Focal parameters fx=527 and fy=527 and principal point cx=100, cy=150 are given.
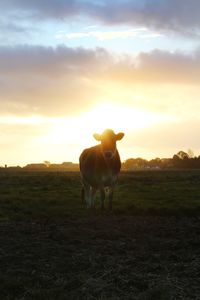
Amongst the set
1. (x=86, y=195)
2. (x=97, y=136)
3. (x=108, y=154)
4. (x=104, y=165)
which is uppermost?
(x=97, y=136)

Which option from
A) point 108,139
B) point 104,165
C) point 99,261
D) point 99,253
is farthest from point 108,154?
point 99,261

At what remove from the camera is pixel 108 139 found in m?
20.9

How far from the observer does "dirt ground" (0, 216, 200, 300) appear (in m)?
8.40

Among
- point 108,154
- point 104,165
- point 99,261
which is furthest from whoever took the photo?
point 104,165

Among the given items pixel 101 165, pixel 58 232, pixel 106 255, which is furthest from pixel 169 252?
pixel 101 165

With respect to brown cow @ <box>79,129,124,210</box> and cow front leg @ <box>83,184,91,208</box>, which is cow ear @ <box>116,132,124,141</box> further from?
cow front leg @ <box>83,184,91,208</box>

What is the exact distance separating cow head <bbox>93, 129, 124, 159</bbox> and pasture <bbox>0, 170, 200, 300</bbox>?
2.47 m

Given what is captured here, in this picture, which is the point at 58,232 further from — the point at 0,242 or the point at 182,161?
the point at 182,161

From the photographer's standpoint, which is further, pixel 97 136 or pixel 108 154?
pixel 97 136

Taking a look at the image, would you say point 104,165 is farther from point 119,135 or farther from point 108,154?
point 119,135

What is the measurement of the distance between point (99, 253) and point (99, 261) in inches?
30.8

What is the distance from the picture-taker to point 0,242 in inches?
485

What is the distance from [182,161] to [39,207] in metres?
63.7

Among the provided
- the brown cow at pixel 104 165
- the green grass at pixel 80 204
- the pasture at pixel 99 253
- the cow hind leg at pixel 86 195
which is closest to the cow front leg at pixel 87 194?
the cow hind leg at pixel 86 195
